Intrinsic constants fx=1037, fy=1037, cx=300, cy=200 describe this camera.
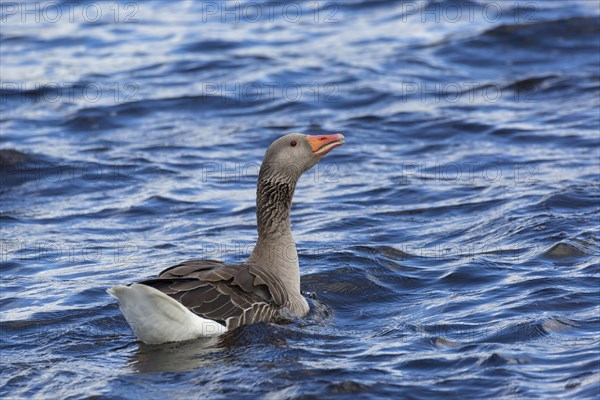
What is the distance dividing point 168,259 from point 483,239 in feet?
11.2

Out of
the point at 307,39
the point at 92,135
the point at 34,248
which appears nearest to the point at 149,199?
the point at 34,248

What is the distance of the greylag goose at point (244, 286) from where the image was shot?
7.88 metres

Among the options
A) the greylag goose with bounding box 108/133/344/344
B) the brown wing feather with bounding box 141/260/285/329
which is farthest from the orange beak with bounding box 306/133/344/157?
the brown wing feather with bounding box 141/260/285/329

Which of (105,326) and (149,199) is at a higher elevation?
(149,199)

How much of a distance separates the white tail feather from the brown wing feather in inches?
4.1

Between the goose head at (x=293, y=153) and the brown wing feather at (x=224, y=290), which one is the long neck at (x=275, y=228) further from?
the brown wing feather at (x=224, y=290)

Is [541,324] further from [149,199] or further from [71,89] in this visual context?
[71,89]

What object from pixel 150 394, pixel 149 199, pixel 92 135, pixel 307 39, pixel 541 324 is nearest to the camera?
pixel 150 394

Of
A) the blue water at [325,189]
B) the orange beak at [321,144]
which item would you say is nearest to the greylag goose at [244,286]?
the orange beak at [321,144]

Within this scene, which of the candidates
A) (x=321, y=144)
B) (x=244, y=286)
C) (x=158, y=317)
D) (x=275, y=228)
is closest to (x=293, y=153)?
(x=321, y=144)

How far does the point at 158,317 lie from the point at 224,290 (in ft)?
2.17

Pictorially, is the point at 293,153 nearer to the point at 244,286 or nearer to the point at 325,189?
the point at 244,286

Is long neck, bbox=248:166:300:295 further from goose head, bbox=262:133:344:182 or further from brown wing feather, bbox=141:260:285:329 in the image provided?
brown wing feather, bbox=141:260:285:329

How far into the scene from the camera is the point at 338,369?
7520 millimetres
